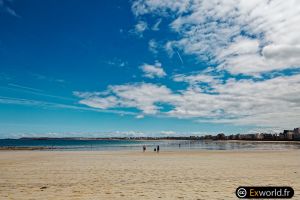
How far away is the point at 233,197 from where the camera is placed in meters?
11.1

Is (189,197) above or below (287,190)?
below

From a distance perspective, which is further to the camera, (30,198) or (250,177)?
(250,177)

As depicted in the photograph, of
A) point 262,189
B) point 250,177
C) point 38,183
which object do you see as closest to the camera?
point 262,189

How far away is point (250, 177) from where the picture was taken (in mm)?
16969

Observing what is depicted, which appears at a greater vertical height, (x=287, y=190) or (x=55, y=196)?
(x=287, y=190)

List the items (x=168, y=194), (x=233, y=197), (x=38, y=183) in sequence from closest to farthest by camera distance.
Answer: (x=233, y=197), (x=168, y=194), (x=38, y=183)

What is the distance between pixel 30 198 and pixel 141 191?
437cm

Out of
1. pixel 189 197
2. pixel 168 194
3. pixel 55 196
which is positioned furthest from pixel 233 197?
pixel 55 196

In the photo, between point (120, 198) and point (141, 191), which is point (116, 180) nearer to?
point (141, 191)

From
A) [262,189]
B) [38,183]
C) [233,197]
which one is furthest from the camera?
[38,183]

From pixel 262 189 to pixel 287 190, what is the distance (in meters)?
0.75

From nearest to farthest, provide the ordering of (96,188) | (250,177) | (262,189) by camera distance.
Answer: (262,189)
(96,188)
(250,177)

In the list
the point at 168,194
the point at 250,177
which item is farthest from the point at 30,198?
the point at 250,177

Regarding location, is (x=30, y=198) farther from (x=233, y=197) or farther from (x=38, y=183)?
(x=233, y=197)
